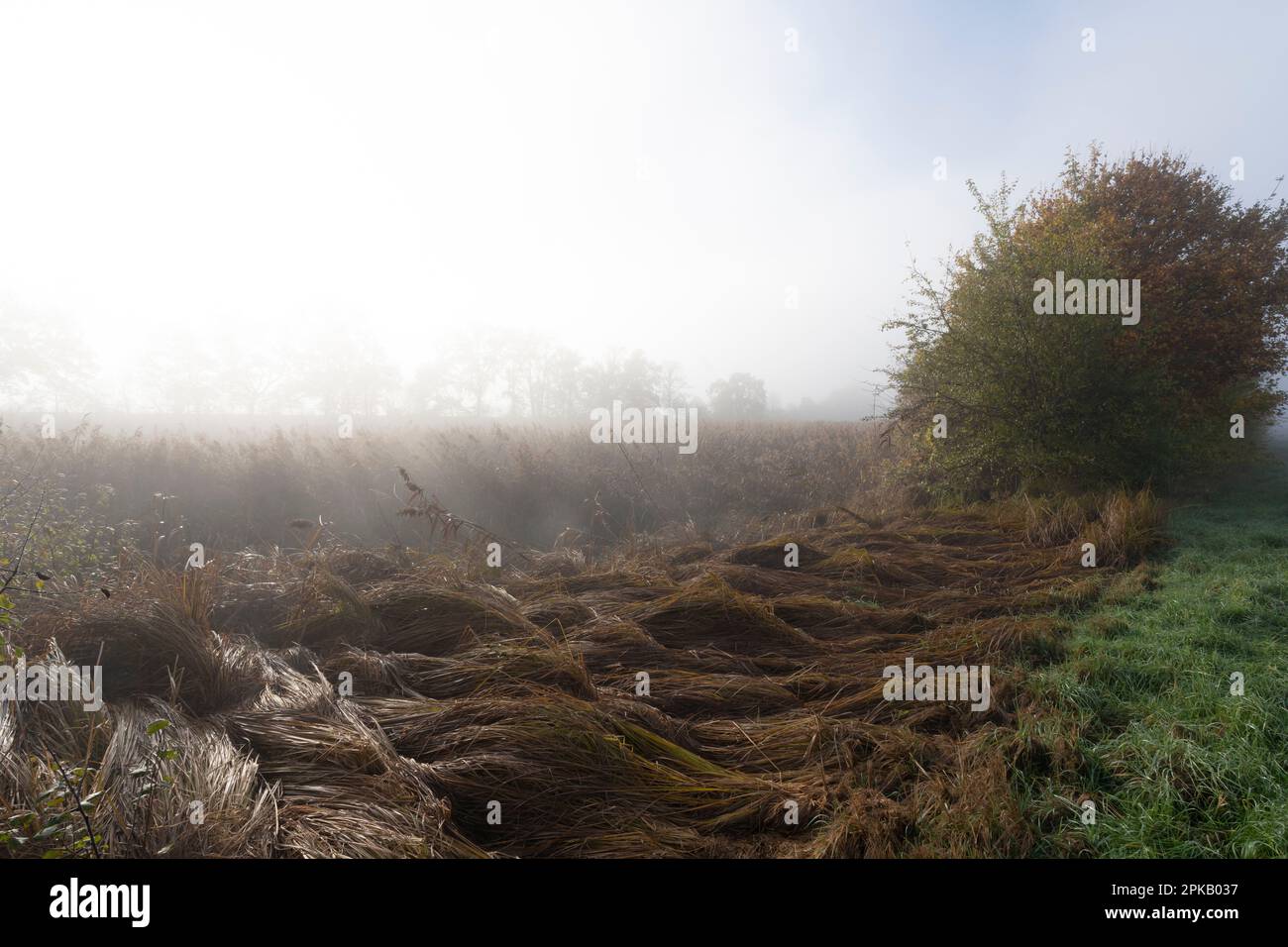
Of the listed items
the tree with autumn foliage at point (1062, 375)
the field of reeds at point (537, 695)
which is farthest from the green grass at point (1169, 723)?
the tree with autumn foliage at point (1062, 375)

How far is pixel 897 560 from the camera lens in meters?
6.09

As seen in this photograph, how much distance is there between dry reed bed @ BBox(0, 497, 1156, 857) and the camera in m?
2.21

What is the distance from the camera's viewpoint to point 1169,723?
2705 millimetres

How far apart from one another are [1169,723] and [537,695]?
10.5ft

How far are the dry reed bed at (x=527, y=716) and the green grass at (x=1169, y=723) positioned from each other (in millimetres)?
221

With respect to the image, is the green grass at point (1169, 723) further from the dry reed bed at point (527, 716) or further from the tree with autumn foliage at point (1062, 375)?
the tree with autumn foliage at point (1062, 375)

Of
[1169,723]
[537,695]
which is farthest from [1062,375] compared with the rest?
[537,695]

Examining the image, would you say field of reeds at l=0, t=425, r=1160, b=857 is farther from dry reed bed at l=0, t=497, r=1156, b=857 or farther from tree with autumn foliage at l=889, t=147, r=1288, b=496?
tree with autumn foliage at l=889, t=147, r=1288, b=496

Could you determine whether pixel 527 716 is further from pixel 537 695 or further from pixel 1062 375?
pixel 1062 375

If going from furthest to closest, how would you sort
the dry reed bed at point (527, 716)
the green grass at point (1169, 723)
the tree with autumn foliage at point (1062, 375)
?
the tree with autumn foliage at point (1062, 375)
the dry reed bed at point (527, 716)
the green grass at point (1169, 723)

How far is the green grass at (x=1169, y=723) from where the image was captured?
2.09 m
